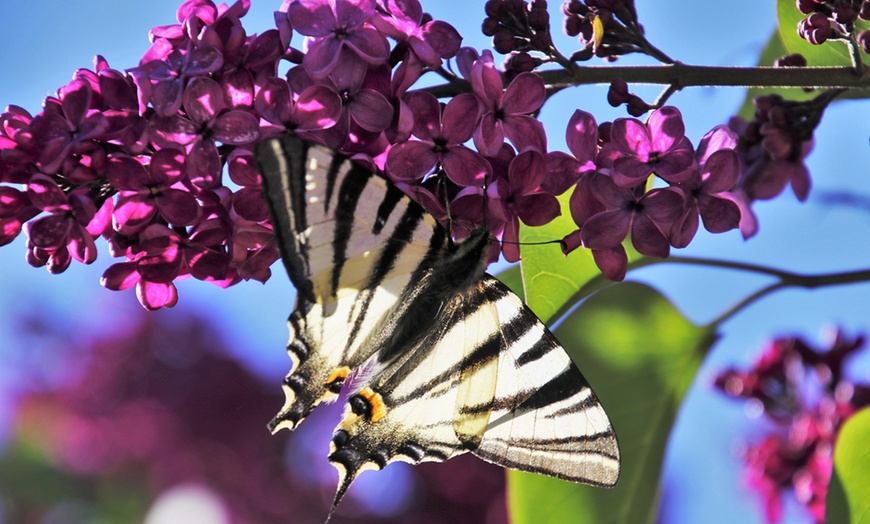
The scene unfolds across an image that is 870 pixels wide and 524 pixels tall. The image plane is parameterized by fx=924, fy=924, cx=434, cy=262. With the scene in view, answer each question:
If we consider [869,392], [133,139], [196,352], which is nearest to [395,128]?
[133,139]

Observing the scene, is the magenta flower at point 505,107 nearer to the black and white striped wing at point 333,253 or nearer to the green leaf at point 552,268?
the black and white striped wing at point 333,253

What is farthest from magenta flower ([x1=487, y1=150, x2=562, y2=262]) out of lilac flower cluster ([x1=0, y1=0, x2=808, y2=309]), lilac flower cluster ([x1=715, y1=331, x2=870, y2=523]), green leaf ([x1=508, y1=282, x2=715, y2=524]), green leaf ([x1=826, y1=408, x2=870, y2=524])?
lilac flower cluster ([x1=715, y1=331, x2=870, y2=523])

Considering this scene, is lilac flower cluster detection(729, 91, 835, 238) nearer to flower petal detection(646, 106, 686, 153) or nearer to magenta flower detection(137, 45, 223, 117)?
flower petal detection(646, 106, 686, 153)

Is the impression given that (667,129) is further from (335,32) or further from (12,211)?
(12,211)

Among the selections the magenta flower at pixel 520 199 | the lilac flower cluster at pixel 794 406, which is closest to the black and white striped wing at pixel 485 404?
the magenta flower at pixel 520 199

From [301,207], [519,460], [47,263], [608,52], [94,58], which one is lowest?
[519,460]

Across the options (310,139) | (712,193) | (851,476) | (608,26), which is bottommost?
(851,476)

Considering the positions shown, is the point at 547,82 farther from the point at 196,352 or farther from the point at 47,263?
the point at 196,352

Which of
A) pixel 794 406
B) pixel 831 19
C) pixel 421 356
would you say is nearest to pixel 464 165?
pixel 421 356
